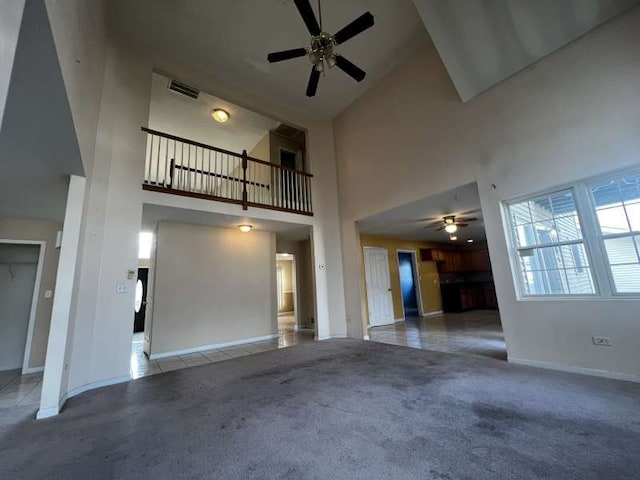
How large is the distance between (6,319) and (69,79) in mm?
4586

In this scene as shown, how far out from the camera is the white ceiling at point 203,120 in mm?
5781

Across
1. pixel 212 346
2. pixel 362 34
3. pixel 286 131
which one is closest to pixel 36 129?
pixel 212 346

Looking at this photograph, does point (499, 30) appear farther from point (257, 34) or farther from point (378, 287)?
point (378, 287)

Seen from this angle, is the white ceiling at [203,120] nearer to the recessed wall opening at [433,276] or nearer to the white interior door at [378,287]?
the recessed wall opening at [433,276]

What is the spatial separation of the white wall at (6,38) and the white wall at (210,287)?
4489 millimetres

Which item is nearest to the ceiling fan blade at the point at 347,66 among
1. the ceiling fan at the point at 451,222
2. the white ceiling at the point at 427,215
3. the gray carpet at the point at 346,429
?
the white ceiling at the point at 427,215

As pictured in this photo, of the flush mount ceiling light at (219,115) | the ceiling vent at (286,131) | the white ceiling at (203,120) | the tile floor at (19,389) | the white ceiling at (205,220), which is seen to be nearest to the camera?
the tile floor at (19,389)

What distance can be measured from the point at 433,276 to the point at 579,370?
6306mm

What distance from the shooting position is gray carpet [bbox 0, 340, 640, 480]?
5.04 ft

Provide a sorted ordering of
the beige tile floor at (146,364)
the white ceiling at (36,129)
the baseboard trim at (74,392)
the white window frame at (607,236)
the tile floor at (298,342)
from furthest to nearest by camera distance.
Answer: the tile floor at (298,342)
the beige tile floor at (146,364)
the white window frame at (607,236)
the baseboard trim at (74,392)
the white ceiling at (36,129)

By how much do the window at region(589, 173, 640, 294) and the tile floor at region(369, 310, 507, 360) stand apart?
1.62 meters

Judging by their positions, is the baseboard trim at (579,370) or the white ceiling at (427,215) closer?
the baseboard trim at (579,370)

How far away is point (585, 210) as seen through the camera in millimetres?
2963

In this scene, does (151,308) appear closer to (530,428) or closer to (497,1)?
(530,428)
